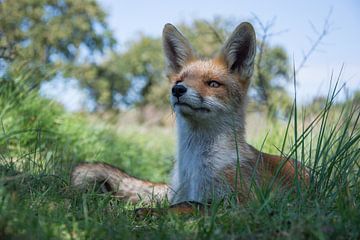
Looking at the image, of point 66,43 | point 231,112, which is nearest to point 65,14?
point 66,43

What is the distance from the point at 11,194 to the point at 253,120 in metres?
8.57

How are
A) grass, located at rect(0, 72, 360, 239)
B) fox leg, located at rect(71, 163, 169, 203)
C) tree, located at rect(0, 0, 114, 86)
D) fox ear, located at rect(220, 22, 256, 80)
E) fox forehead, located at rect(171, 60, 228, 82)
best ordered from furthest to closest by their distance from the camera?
tree, located at rect(0, 0, 114, 86) < fox ear, located at rect(220, 22, 256, 80) < fox forehead, located at rect(171, 60, 228, 82) < fox leg, located at rect(71, 163, 169, 203) < grass, located at rect(0, 72, 360, 239)

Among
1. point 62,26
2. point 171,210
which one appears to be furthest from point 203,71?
point 62,26

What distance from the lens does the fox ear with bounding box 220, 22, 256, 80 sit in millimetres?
5910

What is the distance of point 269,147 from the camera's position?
806 centimetres

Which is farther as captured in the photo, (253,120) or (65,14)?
(65,14)

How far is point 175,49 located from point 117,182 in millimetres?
1876

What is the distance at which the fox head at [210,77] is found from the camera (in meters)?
5.41

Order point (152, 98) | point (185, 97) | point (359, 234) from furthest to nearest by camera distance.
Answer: point (152, 98), point (185, 97), point (359, 234)

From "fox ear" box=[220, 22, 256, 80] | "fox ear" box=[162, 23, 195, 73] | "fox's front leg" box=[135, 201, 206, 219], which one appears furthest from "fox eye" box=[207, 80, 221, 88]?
"fox's front leg" box=[135, 201, 206, 219]

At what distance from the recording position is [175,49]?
6.48 m

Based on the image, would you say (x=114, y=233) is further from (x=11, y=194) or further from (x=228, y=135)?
(x=228, y=135)

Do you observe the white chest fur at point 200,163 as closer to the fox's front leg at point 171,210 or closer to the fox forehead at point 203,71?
the fox forehead at point 203,71

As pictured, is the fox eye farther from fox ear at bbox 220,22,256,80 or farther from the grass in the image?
the grass
